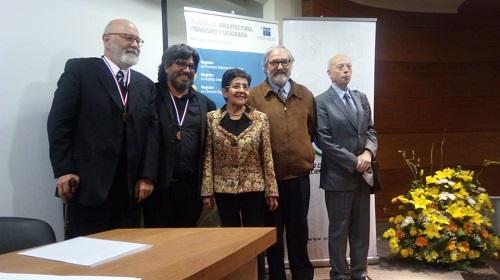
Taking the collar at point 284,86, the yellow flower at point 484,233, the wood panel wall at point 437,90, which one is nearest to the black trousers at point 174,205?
the collar at point 284,86

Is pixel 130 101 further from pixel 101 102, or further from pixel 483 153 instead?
pixel 483 153

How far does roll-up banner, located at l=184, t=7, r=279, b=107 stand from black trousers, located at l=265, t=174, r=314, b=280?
915 millimetres

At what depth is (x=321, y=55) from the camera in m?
3.34

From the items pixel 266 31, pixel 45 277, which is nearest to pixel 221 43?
pixel 266 31

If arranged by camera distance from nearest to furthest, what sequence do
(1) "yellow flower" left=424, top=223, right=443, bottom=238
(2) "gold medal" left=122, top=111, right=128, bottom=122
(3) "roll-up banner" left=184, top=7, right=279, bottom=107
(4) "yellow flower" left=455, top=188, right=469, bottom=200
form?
1. (2) "gold medal" left=122, top=111, right=128, bottom=122
2. (3) "roll-up banner" left=184, top=7, right=279, bottom=107
3. (1) "yellow flower" left=424, top=223, right=443, bottom=238
4. (4) "yellow flower" left=455, top=188, right=469, bottom=200

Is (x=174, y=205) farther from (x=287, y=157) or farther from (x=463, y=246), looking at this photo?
(x=463, y=246)

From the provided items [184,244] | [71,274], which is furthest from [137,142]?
[71,274]

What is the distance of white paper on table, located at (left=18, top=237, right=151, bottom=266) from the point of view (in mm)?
1000

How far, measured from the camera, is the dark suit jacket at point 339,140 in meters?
2.73

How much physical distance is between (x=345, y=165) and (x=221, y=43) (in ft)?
4.17

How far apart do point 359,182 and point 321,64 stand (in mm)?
1002

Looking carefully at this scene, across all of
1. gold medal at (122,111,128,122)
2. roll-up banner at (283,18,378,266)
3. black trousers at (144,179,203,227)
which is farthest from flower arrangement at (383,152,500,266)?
gold medal at (122,111,128,122)

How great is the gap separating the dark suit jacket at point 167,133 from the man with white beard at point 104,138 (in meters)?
0.08

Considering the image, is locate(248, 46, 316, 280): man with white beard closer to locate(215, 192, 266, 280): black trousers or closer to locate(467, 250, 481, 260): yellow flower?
locate(215, 192, 266, 280): black trousers
